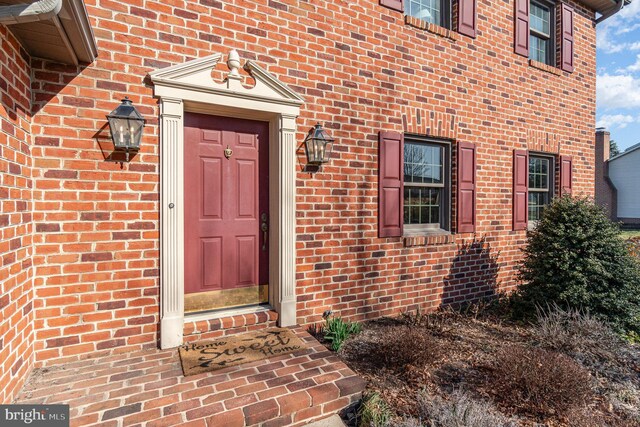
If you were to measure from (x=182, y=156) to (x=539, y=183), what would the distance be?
19.9ft

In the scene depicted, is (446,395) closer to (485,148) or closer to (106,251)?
(106,251)

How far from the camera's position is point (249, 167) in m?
3.46

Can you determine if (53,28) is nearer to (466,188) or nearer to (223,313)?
(223,313)

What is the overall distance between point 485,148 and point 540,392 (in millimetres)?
3517

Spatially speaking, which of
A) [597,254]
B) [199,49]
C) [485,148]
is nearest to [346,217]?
[199,49]

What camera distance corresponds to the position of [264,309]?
11.4 feet

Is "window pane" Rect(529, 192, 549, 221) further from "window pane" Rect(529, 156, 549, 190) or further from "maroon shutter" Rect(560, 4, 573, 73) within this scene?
"maroon shutter" Rect(560, 4, 573, 73)

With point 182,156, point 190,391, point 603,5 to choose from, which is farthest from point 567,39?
point 190,391

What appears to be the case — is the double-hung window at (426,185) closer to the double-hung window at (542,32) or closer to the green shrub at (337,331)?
the green shrub at (337,331)

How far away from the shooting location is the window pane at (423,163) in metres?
4.46

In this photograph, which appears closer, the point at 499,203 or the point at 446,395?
the point at 446,395

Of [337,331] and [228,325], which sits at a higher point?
[228,325]

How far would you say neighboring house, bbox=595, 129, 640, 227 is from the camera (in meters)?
18.6

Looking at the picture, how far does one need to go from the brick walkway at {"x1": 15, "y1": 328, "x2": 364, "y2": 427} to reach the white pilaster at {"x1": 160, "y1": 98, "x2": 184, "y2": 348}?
28cm
